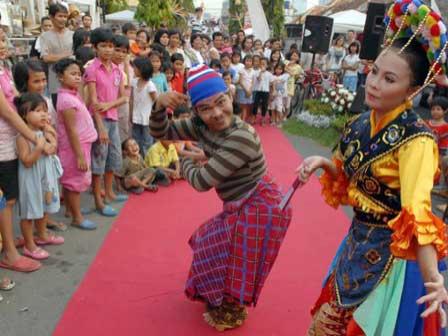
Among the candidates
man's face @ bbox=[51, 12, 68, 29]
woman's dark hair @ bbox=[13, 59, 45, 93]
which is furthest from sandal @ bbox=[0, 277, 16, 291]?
man's face @ bbox=[51, 12, 68, 29]

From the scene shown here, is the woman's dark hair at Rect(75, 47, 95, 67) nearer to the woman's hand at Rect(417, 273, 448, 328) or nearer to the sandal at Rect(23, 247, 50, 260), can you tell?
the sandal at Rect(23, 247, 50, 260)

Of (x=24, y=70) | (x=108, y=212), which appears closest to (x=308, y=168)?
(x=24, y=70)

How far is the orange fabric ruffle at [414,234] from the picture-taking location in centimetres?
131

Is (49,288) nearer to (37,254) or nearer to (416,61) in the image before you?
(37,254)

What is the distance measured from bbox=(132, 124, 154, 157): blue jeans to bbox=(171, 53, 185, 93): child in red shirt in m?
1.00

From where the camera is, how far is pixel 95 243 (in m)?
3.59

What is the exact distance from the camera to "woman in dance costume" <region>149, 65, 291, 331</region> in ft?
7.08

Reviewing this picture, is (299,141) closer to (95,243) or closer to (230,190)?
(95,243)

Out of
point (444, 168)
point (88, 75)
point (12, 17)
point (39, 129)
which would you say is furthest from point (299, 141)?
point (12, 17)

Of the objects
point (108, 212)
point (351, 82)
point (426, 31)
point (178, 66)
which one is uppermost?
point (426, 31)

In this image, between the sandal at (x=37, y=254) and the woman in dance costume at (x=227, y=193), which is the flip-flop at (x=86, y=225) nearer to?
the sandal at (x=37, y=254)

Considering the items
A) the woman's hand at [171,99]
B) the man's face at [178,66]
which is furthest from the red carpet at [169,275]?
the man's face at [178,66]

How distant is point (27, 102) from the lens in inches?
120

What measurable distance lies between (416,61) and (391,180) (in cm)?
43
